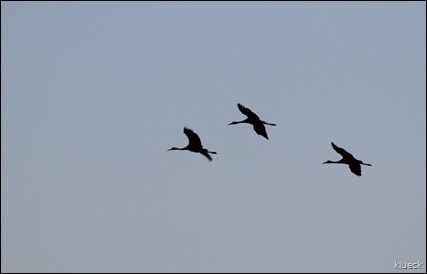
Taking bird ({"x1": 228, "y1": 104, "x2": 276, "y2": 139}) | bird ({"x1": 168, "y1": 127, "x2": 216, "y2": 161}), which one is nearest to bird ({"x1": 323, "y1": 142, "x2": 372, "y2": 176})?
bird ({"x1": 228, "y1": 104, "x2": 276, "y2": 139})

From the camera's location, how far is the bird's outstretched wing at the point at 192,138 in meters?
72.0

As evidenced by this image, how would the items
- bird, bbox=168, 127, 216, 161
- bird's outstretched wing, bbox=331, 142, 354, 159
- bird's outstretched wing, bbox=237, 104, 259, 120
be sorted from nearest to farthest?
bird, bbox=168, 127, 216, 161
bird's outstretched wing, bbox=331, 142, 354, 159
bird's outstretched wing, bbox=237, 104, 259, 120

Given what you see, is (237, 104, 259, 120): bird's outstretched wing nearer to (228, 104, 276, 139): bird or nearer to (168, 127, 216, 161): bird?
(228, 104, 276, 139): bird

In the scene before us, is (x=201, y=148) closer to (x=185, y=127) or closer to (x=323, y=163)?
(x=185, y=127)

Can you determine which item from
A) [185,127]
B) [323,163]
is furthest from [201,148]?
[323,163]

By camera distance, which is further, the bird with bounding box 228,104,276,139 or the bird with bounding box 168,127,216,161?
the bird with bounding box 228,104,276,139

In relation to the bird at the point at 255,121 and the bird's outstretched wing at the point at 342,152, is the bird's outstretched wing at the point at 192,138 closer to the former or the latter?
the bird at the point at 255,121

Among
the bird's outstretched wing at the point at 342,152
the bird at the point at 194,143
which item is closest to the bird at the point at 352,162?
the bird's outstretched wing at the point at 342,152

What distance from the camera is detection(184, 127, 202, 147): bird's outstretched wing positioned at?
7200 centimetres

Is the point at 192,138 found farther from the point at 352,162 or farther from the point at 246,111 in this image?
the point at 352,162

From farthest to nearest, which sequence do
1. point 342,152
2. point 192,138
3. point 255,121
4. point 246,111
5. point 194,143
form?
point 255,121 < point 246,111 < point 194,143 < point 342,152 < point 192,138

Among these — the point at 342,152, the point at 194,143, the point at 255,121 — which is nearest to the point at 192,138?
the point at 194,143

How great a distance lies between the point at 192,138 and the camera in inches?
2847

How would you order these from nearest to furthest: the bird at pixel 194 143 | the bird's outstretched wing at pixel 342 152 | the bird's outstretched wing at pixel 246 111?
1. the bird at pixel 194 143
2. the bird's outstretched wing at pixel 342 152
3. the bird's outstretched wing at pixel 246 111
